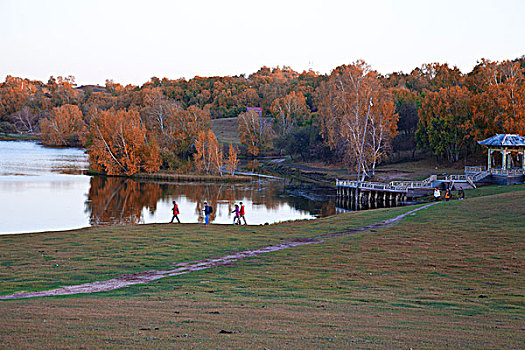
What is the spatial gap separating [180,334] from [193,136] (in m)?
77.5

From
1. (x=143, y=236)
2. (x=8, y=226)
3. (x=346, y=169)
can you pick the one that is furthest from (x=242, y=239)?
(x=346, y=169)

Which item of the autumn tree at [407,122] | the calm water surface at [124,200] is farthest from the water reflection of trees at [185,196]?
the autumn tree at [407,122]

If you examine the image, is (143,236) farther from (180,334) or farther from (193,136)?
(193,136)

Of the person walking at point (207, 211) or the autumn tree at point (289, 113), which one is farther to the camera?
the autumn tree at point (289, 113)

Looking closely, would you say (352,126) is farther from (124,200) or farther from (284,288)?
(284,288)

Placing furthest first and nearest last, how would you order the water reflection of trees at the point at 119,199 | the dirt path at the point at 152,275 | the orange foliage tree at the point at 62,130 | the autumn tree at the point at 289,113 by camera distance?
1. the orange foliage tree at the point at 62,130
2. the autumn tree at the point at 289,113
3. the water reflection of trees at the point at 119,199
4. the dirt path at the point at 152,275

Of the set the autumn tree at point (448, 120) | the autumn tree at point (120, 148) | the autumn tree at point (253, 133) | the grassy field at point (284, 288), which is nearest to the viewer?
the grassy field at point (284, 288)

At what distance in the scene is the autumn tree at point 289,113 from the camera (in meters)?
115

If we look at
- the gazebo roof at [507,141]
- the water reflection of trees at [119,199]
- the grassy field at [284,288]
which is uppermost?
the gazebo roof at [507,141]

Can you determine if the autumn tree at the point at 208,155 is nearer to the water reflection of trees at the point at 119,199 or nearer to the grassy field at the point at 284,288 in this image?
the water reflection of trees at the point at 119,199

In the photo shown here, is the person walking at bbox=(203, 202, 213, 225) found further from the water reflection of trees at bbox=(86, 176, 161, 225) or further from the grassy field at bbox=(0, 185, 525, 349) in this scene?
the water reflection of trees at bbox=(86, 176, 161, 225)

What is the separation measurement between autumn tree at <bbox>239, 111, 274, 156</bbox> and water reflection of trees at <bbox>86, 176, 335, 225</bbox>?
33001 millimetres

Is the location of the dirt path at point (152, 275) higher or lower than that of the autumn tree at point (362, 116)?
lower

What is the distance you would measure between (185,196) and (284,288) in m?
39.9
